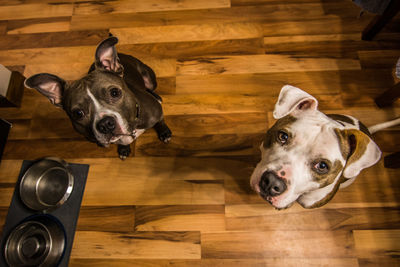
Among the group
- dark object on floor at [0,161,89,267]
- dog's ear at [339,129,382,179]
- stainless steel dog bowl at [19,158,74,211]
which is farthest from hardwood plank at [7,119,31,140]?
dog's ear at [339,129,382,179]

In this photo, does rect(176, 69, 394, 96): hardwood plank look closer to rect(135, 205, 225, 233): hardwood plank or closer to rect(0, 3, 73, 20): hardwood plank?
rect(135, 205, 225, 233): hardwood plank

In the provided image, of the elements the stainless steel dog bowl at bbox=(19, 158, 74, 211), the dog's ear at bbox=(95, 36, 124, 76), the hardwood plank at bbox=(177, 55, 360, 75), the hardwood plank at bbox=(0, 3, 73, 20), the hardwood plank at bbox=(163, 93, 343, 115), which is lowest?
the stainless steel dog bowl at bbox=(19, 158, 74, 211)

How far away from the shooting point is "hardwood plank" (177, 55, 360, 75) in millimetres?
3289

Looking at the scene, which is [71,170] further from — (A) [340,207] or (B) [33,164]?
(A) [340,207]

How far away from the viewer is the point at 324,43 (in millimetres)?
3387

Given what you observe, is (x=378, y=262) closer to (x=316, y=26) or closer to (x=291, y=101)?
(x=291, y=101)

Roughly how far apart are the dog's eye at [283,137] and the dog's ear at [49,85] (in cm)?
189

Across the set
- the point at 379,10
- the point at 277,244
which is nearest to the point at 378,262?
the point at 277,244

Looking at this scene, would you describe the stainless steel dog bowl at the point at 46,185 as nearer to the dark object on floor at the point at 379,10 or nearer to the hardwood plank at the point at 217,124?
the hardwood plank at the point at 217,124

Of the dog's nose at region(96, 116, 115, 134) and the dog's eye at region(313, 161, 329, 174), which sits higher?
the dog's nose at region(96, 116, 115, 134)

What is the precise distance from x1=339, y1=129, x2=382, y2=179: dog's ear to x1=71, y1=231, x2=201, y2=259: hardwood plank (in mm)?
1713

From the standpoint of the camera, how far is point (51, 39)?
378cm

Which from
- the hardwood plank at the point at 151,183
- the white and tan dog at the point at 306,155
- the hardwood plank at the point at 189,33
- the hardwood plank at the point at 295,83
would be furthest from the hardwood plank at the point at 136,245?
the hardwood plank at the point at 189,33

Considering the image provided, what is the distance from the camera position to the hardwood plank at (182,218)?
2805 millimetres
